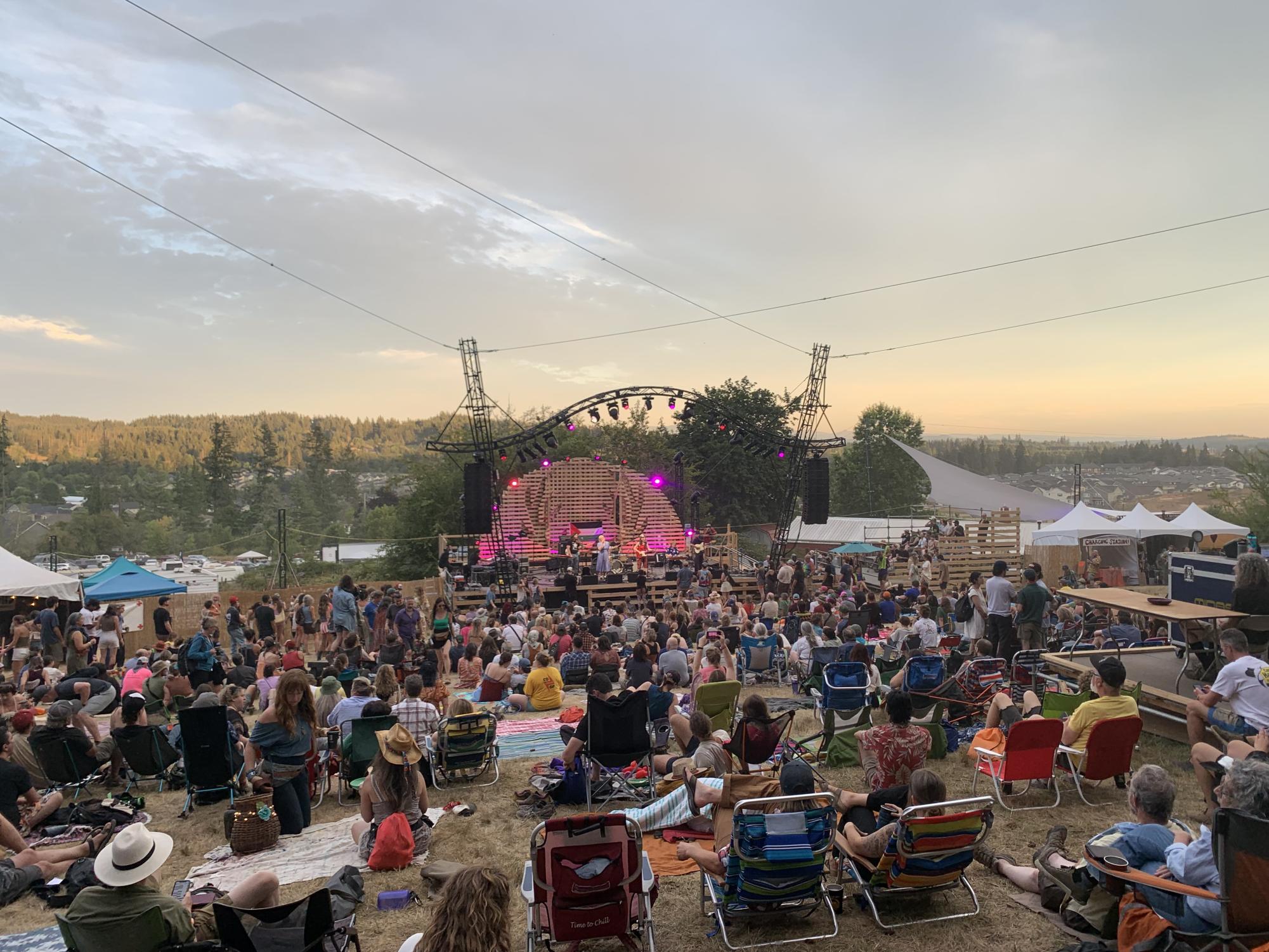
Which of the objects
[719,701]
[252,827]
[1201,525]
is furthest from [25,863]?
[1201,525]

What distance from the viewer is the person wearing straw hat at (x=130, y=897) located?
302 cm

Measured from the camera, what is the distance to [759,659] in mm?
10008

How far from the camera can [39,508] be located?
5838cm

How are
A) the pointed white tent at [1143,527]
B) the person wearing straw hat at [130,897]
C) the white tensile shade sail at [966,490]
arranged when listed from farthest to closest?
the white tensile shade sail at [966,490], the pointed white tent at [1143,527], the person wearing straw hat at [130,897]

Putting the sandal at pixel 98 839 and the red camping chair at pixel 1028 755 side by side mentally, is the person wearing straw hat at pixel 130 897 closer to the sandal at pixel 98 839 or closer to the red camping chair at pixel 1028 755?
the sandal at pixel 98 839

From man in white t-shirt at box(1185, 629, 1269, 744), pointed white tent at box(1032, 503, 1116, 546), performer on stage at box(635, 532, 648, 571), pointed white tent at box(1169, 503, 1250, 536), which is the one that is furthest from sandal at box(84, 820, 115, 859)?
pointed white tent at box(1169, 503, 1250, 536)

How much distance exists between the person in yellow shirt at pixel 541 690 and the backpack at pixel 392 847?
13.3 ft

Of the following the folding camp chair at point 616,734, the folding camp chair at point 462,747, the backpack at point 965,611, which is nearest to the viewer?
the folding camp chair at point 616,734

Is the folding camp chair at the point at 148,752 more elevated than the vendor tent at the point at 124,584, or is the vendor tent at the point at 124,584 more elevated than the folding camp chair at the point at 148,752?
the vendor tent at the point at 124,584

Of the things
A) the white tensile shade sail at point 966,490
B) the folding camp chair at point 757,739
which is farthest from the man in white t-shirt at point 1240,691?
the white tensile shade sail at point 966,490

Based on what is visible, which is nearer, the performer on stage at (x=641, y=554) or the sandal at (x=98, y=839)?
the sandal at (x=98, y=839)

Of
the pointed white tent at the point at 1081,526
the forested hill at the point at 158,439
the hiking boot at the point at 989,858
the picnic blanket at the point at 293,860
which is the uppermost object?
the forested hill at the point at 158,439

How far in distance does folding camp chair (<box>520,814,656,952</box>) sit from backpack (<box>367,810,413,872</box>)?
152 cm

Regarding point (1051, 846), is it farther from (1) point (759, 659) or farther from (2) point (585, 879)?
(1) point (759, 659)
